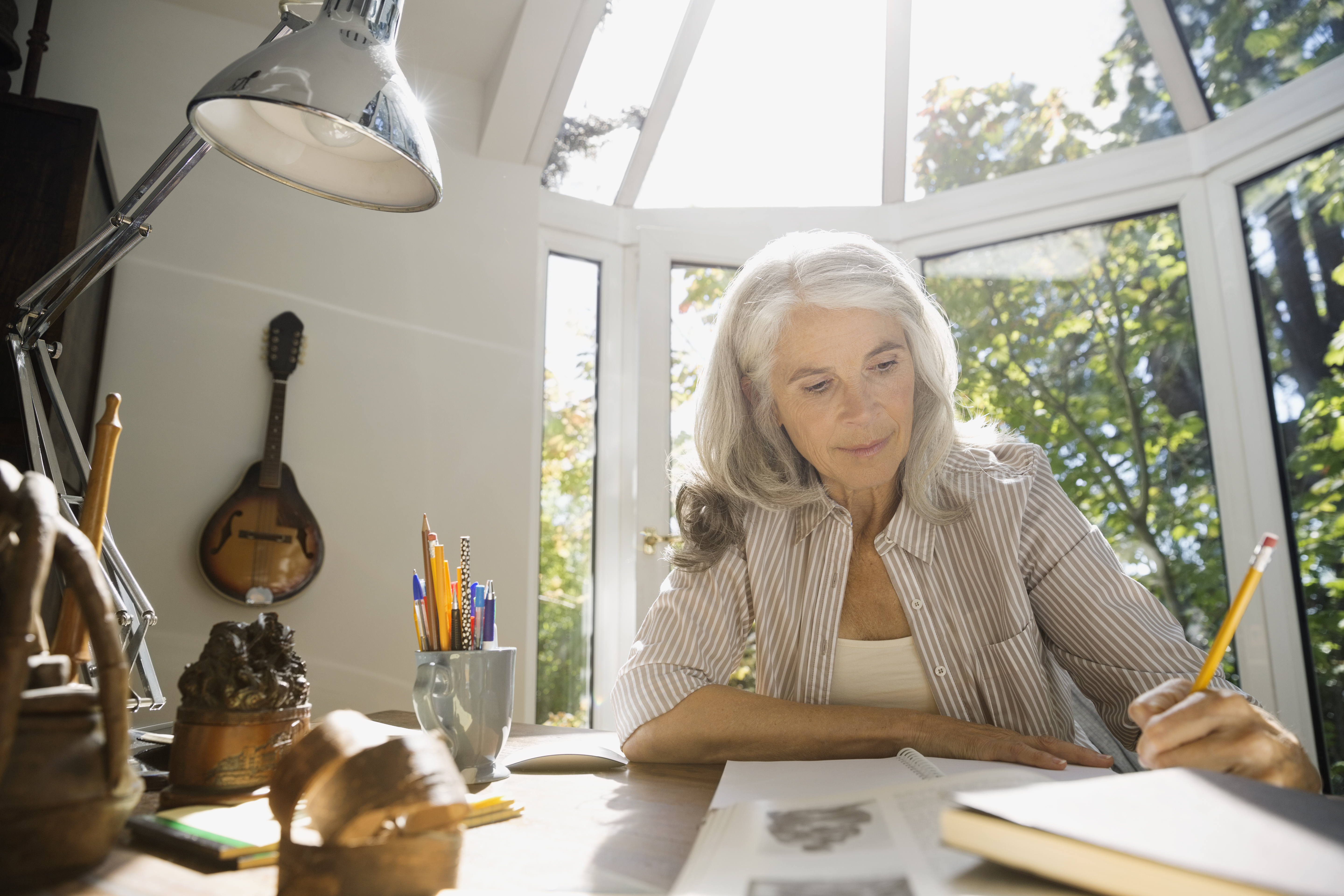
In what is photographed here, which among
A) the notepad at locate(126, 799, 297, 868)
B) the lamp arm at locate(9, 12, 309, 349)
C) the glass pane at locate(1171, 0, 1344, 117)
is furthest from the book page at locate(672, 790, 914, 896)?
the glass pane at locate(1171, 0, 1344, 117)

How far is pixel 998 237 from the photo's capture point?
270 centimetres

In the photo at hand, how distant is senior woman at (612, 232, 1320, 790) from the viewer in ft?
3.19

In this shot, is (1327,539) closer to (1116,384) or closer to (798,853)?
(1116,384)

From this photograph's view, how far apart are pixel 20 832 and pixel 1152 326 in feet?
8.96

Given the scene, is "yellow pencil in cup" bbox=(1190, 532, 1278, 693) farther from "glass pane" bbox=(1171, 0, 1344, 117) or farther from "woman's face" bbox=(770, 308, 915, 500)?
"glass pane" bbox=(1171, 0, 1344, 117)

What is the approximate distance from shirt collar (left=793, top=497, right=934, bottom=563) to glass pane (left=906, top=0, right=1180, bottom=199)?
1.96 metres

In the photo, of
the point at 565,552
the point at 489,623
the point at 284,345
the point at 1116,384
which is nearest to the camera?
the point at 489,623

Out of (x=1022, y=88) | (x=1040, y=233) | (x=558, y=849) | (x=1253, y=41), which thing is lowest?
(x=558, y=849)

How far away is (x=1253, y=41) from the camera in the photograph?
2.27m

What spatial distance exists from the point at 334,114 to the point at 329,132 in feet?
0.57

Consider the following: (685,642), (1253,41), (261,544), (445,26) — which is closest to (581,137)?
(445,26)

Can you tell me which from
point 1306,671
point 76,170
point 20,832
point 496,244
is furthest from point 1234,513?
point 76,170

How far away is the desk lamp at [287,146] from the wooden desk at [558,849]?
40 cm

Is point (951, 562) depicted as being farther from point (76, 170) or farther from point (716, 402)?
point (76, 170)
